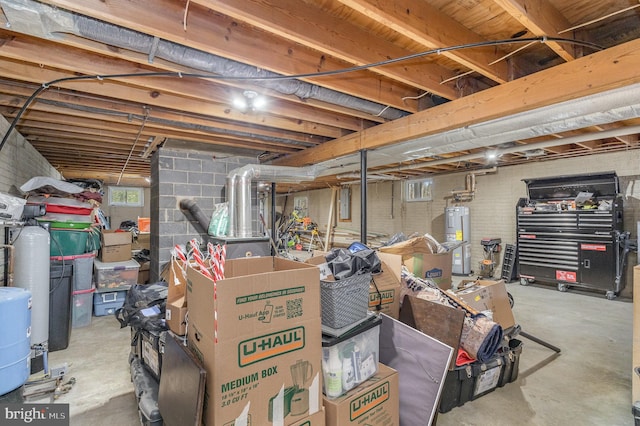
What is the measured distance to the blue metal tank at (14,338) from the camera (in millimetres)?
1972

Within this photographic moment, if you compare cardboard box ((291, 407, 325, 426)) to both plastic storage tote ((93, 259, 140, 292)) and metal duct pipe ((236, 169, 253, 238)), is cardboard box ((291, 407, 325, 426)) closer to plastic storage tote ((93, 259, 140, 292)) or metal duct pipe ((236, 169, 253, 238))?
metal duct pipe ((236, 169, 253, 238))

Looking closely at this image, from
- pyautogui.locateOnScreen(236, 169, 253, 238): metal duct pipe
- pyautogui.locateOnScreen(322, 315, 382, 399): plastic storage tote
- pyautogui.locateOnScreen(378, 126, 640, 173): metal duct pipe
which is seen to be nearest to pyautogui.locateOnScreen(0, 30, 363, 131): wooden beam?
pyautogui.locateOnScreen(236, 169, 253, 238): metal duct pipe

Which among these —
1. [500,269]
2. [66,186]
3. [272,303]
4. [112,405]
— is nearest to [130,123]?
[66,186]

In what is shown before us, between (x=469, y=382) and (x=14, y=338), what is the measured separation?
121 inches

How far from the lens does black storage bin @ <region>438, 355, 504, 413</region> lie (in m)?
2.06

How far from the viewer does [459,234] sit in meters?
6.51

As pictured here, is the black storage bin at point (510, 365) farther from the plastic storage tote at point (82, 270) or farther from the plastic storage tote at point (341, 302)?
the plastic storage tote at point (82, 270)

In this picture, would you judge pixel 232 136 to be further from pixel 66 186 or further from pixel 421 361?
pixel 421 361

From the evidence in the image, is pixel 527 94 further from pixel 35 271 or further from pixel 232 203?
pixel 35 271

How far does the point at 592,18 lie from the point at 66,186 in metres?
4.79

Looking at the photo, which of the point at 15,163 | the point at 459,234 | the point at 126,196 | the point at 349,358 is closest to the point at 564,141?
the point at 459,234

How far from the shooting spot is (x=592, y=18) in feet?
6.36

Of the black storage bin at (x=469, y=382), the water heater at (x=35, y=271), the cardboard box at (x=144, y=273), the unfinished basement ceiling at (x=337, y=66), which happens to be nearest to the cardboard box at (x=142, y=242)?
the cardboard box at (x=144, y=273)

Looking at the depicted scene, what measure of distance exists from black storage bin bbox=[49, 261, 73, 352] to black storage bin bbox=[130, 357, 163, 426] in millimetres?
1467
